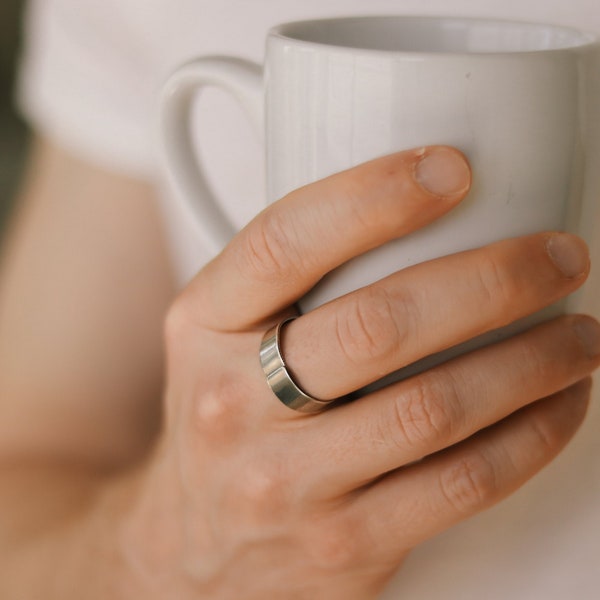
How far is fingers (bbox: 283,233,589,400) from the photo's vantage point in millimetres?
378

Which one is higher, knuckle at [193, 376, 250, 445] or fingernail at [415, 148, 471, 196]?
fingernail at [415, 148, 471, 196]

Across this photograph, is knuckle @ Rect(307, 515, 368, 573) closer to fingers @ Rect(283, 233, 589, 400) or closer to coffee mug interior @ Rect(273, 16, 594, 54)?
fingers @ Rect(283, 233, 589, 400)

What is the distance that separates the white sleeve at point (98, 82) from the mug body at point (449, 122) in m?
0.50

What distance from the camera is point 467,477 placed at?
444 millimetres

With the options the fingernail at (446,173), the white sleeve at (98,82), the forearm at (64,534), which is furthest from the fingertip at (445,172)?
the white sleeve at (98,82)

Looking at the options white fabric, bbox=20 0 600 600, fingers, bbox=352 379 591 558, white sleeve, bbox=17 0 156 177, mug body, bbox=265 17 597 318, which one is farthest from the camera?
white sleeve, bbox=17 0 156 177

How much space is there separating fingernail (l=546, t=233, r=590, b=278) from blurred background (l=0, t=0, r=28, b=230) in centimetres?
217

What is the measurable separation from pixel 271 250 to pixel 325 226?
0.13 feet

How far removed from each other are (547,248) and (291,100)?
0.15 m

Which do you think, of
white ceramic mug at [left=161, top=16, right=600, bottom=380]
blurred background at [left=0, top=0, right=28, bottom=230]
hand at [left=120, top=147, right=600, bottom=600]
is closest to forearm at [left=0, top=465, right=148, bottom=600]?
hand at [left=120, top=147, right=600, bottom=600]

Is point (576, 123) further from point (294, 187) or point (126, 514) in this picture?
point (126, 514)

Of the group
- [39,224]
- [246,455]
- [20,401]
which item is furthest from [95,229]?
[246,455]

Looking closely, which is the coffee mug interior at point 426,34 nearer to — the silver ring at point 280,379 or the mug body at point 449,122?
the mug body at point 449,122

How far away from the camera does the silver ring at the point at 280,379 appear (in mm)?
434
